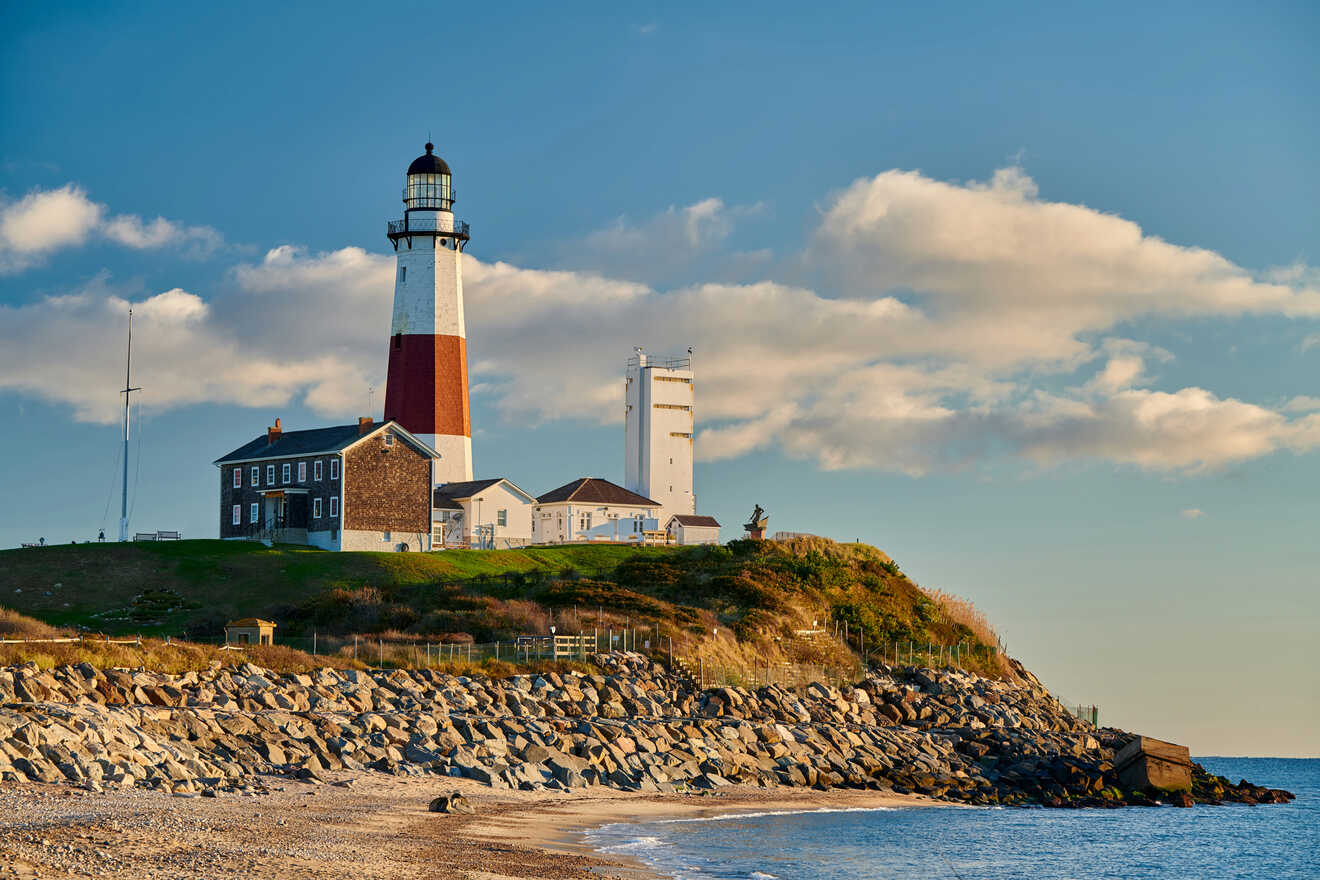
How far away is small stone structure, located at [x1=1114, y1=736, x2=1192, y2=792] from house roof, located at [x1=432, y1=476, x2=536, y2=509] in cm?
3564

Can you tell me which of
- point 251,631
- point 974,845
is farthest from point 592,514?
point 974,845

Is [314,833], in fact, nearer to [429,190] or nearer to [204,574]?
[204,574]

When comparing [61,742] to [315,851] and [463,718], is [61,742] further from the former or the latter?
[463,718]

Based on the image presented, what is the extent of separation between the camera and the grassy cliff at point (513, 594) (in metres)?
45.7

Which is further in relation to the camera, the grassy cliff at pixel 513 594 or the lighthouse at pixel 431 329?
the lighthouse at pixel 431 329

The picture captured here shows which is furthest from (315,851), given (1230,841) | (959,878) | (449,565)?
(449,565)

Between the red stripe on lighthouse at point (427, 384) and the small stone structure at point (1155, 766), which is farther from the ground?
the red stripe on lighthouse at point (427, 384)

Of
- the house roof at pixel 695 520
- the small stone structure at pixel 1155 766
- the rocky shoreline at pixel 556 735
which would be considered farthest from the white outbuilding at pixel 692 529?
the small stone structure at pixel 1155 766

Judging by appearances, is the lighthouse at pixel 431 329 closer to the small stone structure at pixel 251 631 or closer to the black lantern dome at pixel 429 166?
the black lantern dome at pixel 429 166

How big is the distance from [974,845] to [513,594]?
82.8 feet

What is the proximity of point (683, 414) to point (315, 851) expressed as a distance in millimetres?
58939

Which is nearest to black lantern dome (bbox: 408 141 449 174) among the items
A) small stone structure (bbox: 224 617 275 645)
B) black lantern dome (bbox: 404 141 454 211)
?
black lantern dome (bbox: 404 141 454 211)

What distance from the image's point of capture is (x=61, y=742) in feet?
70.7

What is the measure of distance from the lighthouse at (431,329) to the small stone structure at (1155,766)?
37568 millimetres
